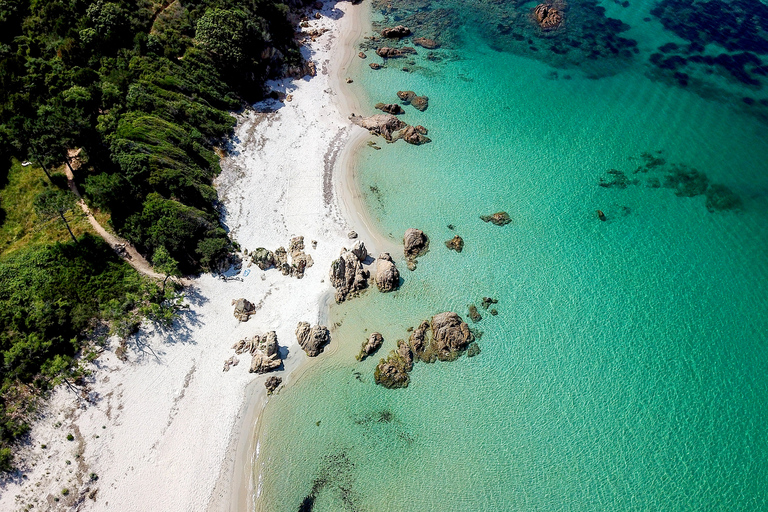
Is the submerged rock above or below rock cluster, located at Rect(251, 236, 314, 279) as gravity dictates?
below

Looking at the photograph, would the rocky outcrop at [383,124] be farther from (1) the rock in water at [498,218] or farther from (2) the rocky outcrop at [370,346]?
(2) the rocky outcrop at [370,346]

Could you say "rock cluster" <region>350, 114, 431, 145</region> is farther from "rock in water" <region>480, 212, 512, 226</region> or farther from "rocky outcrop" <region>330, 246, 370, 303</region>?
"rocky outcrop" <region>330, 246, 370, 303</region>

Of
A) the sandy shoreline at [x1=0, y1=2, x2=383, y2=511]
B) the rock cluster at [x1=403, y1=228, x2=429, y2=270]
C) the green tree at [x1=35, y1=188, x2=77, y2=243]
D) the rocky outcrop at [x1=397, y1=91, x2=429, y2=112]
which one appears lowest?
the sandy shoreline at [x1=0, y1=2, x2=383, y2=511]

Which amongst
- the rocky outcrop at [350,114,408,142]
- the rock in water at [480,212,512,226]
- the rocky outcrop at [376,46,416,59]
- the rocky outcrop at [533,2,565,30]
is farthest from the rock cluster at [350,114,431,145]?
the rocky outcrop at [533,2,565,30]

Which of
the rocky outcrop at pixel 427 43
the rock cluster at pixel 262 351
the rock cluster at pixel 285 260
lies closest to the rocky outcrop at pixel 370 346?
the rock cluster at pixel 262 351

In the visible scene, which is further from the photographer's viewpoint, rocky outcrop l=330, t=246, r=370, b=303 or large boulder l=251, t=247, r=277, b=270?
large boulder l=251, t=247, r=277, b=270

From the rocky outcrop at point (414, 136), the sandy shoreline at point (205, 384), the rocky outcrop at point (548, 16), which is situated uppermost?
the rocky outcrop at point (548, 16)
